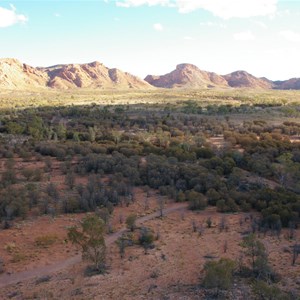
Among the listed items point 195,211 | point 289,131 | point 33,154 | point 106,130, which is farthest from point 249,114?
point 195,211

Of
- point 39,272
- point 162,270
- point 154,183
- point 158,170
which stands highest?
point 158,170

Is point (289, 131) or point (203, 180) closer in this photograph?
point (203, 180)

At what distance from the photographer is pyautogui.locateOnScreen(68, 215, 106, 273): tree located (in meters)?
19.9

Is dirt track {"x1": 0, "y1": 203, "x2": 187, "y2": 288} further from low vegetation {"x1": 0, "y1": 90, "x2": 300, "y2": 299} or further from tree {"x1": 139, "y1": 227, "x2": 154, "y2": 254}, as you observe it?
tree {"x1": 139, "y1": 227, "x2": 154, "y2": 254}

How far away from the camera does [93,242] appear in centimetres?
1988

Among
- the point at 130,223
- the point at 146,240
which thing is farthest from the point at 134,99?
the point at 146,240

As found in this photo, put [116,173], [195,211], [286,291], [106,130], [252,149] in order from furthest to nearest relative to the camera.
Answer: [106,130], [252,149], [116,173], [195,211], [286,291]

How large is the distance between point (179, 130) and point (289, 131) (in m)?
16.9

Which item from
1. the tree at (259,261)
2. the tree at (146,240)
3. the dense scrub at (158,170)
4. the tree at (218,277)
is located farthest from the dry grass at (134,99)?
the tree at (218,277)

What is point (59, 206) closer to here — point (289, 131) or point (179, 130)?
point (179, 130)

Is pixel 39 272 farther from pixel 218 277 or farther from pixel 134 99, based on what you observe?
pixel 134 99

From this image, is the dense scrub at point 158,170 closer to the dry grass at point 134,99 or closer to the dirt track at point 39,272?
the dirt track at point 39,272

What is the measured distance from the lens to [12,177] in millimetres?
35469

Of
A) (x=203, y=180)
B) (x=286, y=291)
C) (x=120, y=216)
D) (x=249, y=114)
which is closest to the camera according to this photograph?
(x=286, y=291)
